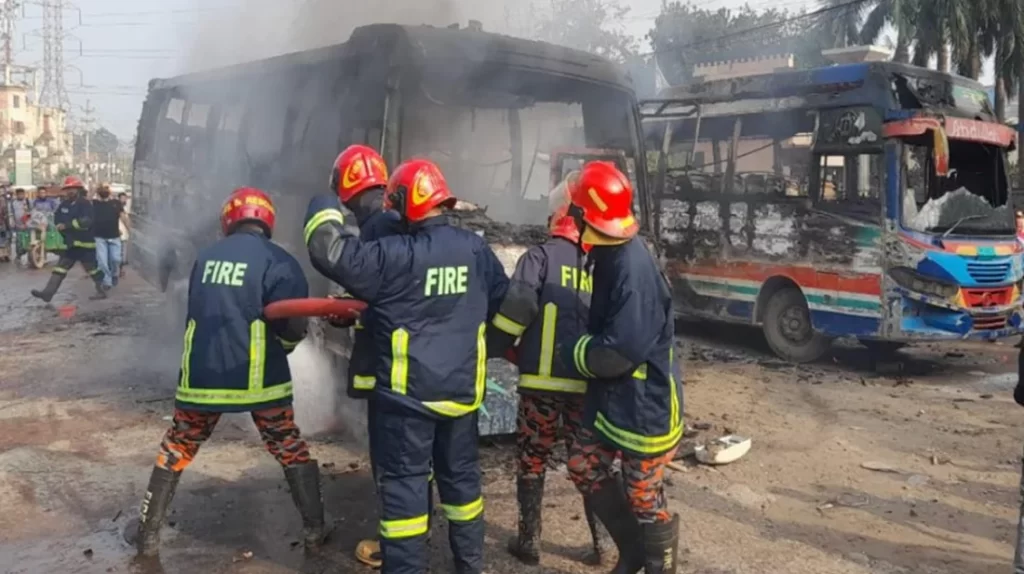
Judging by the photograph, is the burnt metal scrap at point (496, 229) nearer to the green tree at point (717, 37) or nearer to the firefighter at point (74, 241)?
the firefighter at point (74, 241)

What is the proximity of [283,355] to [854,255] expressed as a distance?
6543mm

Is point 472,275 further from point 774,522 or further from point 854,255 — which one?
point 854,255

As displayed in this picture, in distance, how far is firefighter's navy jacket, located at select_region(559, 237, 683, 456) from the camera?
3217 mm

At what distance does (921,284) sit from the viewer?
8.34 meters

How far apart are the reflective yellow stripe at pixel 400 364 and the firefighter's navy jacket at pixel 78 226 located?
10.2 meters

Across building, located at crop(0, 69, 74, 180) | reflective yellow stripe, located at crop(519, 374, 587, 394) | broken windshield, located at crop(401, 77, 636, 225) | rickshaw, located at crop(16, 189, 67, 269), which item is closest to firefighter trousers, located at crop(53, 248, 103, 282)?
rickshaw, located at crop(16, 189, 67, 269)

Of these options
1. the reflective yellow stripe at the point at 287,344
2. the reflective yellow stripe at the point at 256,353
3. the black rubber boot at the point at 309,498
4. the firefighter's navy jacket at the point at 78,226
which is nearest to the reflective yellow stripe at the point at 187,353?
the reflective yellow stripe at the point at 256,353

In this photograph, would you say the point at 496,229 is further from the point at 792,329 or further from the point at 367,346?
the point at 792,329

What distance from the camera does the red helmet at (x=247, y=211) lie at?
162 inches

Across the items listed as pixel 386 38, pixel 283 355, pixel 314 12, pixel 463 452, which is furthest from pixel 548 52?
pixel 314 12

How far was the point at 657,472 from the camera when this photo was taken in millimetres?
3445

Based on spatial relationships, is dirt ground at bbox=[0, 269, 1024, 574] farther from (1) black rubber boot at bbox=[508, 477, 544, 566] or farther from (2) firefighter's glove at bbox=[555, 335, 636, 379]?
(2) firefighter's glove at bbox=[555, 335, 636, 379]

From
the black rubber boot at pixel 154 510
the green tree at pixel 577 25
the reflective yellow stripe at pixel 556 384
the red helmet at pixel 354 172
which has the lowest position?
the black rubber boot at pixel 154 510

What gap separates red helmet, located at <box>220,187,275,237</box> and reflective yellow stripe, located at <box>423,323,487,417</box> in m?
1.30
